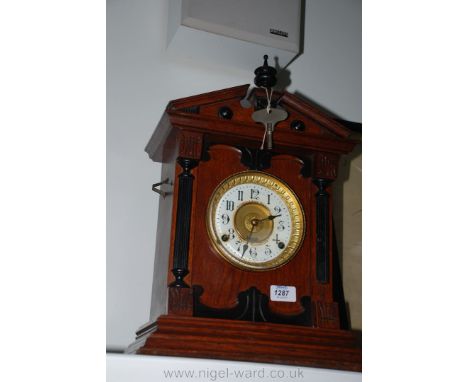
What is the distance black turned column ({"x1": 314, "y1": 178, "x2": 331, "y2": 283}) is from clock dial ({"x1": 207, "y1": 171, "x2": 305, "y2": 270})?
0.04m

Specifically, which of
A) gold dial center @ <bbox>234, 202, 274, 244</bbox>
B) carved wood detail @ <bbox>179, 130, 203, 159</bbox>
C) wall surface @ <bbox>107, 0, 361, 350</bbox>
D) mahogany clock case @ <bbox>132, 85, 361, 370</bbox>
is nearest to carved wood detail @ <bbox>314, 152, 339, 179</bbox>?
mahogany clock case @ <bbox>132, 85, 361, 370</bbox>

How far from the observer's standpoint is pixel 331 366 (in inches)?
41.6

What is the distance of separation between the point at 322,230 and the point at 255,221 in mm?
155

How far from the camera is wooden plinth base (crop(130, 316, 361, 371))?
3.26ft

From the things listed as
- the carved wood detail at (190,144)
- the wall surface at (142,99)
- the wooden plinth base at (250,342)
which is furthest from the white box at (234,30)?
the wooden plinth base at (250,342)

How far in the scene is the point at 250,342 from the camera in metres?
1.04

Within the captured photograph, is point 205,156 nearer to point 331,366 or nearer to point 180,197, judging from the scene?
point 180,197

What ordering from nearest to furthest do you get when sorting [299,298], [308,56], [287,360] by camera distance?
[287,360] → [299,298] → [308,56]

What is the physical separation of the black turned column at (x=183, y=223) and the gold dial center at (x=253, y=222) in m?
0.11

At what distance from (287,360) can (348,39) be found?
3.76 ft

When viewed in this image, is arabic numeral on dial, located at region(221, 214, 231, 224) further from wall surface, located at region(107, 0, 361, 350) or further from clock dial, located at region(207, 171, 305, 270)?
wall surface, located at region(107, 0, 361, 350)

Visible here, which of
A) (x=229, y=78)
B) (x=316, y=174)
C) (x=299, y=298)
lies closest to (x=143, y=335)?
(x=299, y=298)

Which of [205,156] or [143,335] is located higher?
[205,156]

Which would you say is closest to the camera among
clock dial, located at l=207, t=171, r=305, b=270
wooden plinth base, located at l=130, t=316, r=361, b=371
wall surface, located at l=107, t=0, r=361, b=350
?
wooden plinth base, located at l=130, t=316, r=361, b=371
